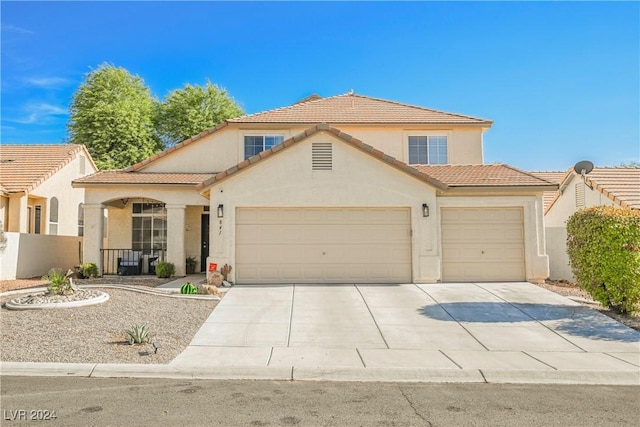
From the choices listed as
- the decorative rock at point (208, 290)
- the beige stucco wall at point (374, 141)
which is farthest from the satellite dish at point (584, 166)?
the decorative rock at point (208, 290)

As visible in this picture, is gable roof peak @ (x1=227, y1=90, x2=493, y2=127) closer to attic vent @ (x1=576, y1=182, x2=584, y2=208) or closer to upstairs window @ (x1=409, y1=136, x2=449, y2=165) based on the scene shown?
upstairs window @ (x1=409, y1=136, x2=449, y2=165)

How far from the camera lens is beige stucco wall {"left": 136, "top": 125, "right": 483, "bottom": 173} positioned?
1803 centimetres

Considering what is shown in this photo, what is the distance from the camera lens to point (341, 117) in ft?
61.6

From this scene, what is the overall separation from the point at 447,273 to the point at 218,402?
10.2m

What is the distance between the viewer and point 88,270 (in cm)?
1594

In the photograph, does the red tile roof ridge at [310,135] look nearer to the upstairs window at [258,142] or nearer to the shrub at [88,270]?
the upstairs window at [258,142]

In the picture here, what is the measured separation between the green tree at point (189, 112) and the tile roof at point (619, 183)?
32151 mm

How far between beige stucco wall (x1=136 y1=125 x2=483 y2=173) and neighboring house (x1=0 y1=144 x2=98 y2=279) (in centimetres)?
592

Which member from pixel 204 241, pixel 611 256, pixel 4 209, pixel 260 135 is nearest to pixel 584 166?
Result: pixel 611 256

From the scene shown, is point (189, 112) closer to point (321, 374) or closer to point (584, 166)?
point (584, 166)

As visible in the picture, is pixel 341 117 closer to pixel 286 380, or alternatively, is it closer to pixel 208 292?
pixel 208 292

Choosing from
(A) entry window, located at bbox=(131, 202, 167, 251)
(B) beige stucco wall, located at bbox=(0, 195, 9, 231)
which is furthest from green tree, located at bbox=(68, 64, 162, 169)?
(A) entry window, located at bbox=(131, 202, 167, 251)

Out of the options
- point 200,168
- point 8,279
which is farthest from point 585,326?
point 8,279

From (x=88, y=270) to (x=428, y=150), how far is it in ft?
43.5
